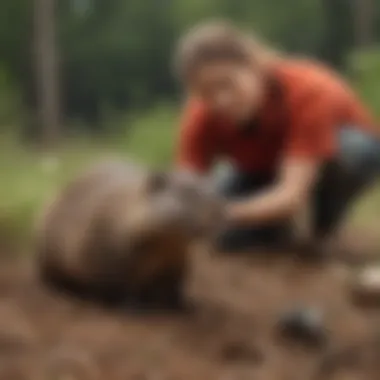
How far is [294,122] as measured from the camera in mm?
1289

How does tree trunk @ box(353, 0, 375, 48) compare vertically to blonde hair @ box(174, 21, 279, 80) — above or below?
above

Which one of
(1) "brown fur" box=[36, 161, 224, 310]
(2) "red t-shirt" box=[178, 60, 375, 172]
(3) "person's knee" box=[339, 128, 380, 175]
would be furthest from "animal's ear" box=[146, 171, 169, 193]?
(3) "person's knee" box=[339, 128, 380, 175]

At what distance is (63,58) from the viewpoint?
1247mm

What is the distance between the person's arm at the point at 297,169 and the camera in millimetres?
1264

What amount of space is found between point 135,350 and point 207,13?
45 cm

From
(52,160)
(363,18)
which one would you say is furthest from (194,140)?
(363,18)

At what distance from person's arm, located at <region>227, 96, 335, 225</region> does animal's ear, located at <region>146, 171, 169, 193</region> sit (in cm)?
11

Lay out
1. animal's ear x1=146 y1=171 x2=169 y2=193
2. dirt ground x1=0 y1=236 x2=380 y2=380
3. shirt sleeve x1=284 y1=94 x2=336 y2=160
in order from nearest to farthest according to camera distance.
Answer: dirt ground x1=0 y1=236 x2=380 y2=380
animal's ear x1=146 y1=171 x2=169 y2=193
shirt sleeve x1=284 y1=94 x2=336 y2=160

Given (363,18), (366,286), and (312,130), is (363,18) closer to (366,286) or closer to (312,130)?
(312,130)

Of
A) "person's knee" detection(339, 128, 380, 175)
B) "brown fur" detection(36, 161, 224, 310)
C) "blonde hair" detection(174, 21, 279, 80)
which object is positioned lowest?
"brown fur" detection(36, 161, 224, 310)

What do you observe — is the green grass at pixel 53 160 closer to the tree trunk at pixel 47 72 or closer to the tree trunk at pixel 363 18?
the tree trunk at pixel 47 72

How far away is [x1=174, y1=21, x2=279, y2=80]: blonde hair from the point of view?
4.02 feet

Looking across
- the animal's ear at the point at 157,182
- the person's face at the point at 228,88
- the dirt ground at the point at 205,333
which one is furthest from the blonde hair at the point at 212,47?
the dirt ground at the point at 205,333

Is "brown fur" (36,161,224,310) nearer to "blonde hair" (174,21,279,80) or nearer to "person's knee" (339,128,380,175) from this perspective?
"blonde hair" (174,21,279,80)
